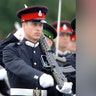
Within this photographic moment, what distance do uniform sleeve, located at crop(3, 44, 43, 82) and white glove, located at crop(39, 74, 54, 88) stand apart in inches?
2.4

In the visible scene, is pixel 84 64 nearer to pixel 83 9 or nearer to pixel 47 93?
pixel 83 9

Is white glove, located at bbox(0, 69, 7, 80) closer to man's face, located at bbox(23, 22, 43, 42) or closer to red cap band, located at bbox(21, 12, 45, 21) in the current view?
man's face, located at bbox(23, 22, 43, 42)

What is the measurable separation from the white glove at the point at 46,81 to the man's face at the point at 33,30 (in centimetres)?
55

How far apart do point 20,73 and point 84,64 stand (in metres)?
2.60

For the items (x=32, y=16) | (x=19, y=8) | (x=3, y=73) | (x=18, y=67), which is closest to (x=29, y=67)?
(x=18, y=67)

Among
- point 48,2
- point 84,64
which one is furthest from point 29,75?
point 48,2

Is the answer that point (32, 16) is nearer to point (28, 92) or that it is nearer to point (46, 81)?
point (28, 92)

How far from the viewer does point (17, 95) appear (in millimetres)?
6000

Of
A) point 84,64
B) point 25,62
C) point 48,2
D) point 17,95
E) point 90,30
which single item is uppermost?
point 90,30

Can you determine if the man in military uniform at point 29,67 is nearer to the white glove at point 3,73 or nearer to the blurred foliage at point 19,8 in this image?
the white glove at point 3,73

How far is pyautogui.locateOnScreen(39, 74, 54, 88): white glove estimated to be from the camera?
550cm

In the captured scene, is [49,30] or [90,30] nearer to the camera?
[90,30]

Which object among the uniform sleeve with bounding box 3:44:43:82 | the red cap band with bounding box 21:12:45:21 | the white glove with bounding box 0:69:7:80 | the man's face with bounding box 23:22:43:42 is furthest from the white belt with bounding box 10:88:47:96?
the red cap band with bounding box 21:12:45:21

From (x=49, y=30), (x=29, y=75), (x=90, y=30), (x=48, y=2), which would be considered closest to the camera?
(x=90, y=30)
